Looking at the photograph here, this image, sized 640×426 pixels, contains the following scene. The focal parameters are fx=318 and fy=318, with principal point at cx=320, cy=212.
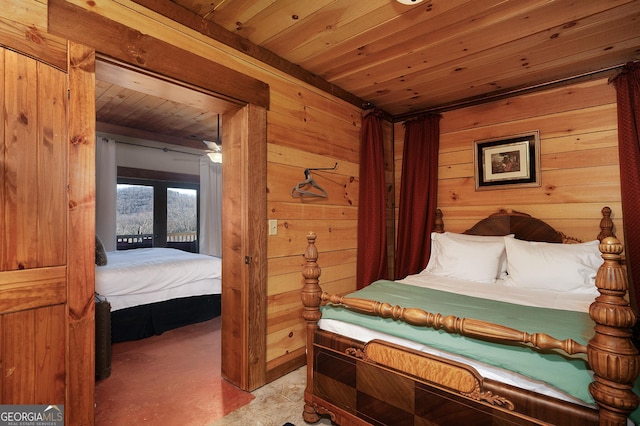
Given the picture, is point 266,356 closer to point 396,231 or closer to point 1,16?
point 396,231

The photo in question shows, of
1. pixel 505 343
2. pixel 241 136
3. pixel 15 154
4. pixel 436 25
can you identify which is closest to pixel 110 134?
pixel 241 136

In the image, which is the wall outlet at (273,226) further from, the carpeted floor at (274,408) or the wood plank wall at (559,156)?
the wood plank wall at (559,156)

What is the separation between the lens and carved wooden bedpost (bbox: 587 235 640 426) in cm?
100

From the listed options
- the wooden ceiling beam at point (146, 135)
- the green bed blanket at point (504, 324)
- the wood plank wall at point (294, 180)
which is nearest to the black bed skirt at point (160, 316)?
the wood plank wall at point (294, 180)

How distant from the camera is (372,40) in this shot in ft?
7.15

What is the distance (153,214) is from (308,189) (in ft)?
13.3

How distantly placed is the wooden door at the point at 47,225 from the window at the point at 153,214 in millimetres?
4275

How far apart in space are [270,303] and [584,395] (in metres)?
1.80

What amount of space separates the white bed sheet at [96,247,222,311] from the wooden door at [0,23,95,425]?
1.72 meters

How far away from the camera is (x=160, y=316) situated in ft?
10.8

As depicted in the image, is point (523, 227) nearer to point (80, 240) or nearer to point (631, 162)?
point (631, 162)

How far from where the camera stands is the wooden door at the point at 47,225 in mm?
1316

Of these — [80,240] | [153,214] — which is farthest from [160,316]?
[153,214]

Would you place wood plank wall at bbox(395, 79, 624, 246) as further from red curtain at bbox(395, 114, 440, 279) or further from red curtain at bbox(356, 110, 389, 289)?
red curtain at bbox(356, 110, 389, 289)
